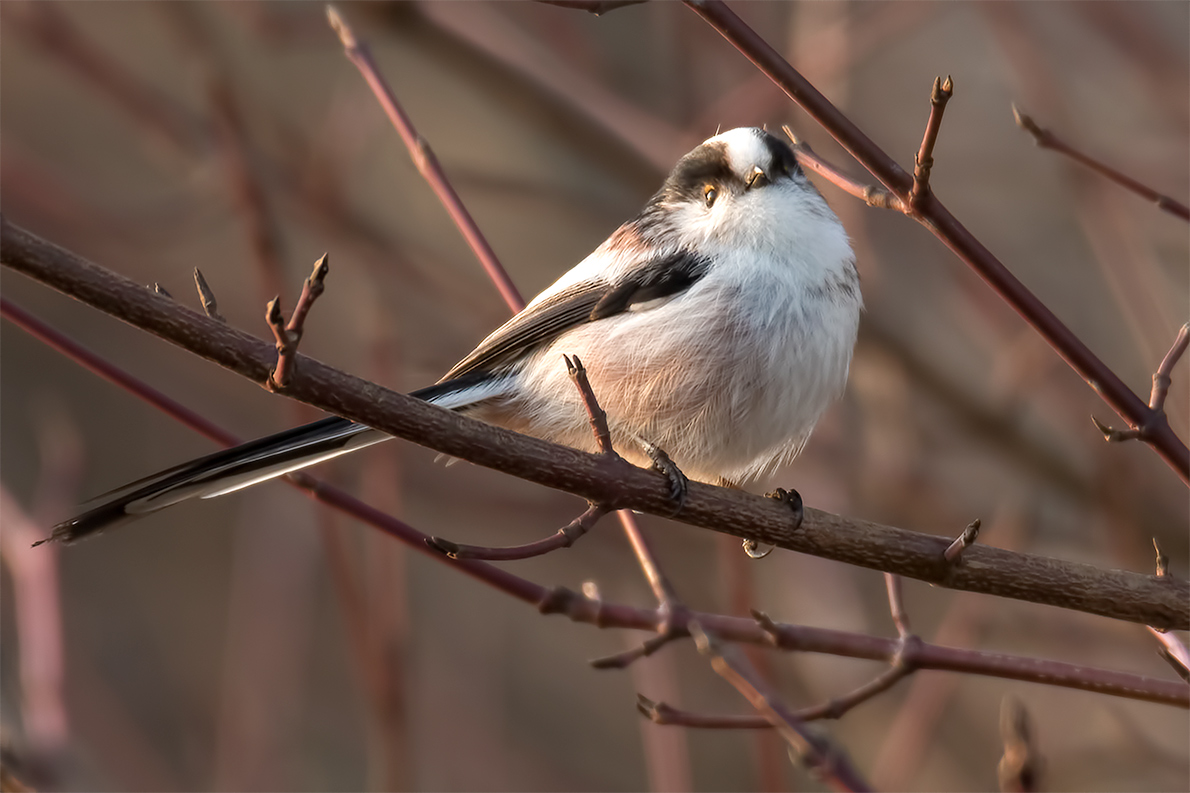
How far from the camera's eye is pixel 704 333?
2.02m

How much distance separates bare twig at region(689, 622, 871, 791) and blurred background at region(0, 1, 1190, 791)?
51cm

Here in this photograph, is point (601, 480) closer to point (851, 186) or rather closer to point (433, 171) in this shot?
point (851, 186)

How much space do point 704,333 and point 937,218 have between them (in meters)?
0.71

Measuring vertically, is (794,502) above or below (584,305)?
below

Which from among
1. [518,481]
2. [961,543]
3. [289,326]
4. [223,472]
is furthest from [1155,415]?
[518,481]

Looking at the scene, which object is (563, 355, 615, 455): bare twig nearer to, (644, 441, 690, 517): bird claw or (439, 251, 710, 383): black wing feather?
(644, 441, 690, 517): bird claw

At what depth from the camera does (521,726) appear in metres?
4.23

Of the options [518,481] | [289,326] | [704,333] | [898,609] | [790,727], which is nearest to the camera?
[289,326]

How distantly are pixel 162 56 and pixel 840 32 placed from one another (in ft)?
12.3

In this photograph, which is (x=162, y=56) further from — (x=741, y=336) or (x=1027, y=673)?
(x=1027, y=673)

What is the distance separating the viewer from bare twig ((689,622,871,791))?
58.6 inches

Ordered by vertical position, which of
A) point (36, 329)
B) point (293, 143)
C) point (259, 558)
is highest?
point (293, 143)

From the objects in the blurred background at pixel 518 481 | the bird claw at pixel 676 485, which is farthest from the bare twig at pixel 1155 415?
the blurred background at pixel 518 481

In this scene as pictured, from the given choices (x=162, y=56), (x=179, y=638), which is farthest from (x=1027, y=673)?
(x=162, y=56)
